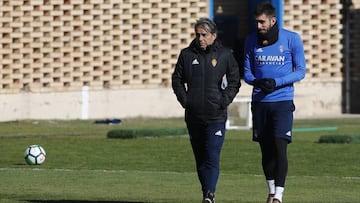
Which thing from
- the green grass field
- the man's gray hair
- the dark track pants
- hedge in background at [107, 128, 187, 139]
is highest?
the man's gray hair

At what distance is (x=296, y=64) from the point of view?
14.3 m

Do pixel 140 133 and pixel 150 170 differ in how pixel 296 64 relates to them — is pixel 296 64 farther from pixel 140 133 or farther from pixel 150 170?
pixel 140 133

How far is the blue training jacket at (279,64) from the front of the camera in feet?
46.5

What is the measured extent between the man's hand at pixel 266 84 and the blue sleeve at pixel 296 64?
0.42 feet

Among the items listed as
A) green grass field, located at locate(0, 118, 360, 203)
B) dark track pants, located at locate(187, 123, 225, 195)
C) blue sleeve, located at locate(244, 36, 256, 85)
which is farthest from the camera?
green grass field, located at locate(0, 118, 360, 203)

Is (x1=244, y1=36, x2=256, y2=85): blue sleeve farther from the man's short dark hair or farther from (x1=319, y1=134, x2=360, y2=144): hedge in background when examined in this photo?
(x1=319, y1=134, x2=360, y2=144): hedge in background

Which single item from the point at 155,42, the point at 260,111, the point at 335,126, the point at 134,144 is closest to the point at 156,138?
the point at 134,144

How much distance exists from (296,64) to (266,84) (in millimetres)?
468

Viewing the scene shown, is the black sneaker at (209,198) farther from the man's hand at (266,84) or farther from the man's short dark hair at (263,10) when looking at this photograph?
the man's short dark hair at (263,10)

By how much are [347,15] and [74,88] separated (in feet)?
27.3

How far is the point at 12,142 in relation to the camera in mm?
25812

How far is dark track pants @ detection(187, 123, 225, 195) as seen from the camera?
14234mm

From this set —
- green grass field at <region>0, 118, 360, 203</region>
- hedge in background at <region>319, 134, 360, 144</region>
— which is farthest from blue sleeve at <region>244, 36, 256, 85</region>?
hedge in background at <region>319, 134, 360, 144</region>

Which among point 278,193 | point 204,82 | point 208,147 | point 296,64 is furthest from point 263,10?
point 278,193
